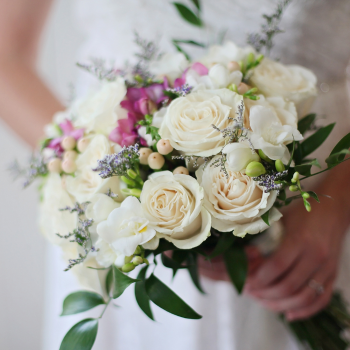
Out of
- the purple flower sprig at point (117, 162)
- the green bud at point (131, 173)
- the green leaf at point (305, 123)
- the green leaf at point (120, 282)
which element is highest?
the green leaf at point (305, 123)

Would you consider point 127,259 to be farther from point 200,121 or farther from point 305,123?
point 305,123

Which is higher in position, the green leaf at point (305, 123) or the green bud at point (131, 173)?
the green leaf at point (305, 123)

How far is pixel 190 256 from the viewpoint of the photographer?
48cm

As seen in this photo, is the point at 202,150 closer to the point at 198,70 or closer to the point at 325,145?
the point at 198,70

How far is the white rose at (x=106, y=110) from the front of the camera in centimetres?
41

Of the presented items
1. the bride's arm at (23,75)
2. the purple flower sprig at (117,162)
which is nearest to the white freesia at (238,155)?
the purple flower sprig at (117,162)

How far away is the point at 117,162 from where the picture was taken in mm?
333

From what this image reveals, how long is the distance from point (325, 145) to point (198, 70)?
431mm

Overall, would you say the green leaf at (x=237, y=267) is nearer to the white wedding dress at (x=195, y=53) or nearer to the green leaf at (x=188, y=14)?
the white wedding dress at (x=195, y=53)

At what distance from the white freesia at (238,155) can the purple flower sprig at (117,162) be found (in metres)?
0.11

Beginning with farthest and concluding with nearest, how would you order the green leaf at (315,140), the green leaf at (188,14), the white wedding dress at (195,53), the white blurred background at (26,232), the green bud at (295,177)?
the white blurred background at (26,232) → the white wedding dress at (195,53) → the green leaf at (188,14) → the green leaf at (315,140) → the green bud at (295,177)

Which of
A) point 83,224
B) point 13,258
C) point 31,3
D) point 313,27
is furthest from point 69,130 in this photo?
point 13,258

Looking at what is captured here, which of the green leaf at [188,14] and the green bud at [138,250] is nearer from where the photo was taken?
the green bud at [138,250]

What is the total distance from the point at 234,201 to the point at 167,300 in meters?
0.16
